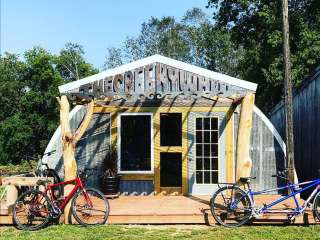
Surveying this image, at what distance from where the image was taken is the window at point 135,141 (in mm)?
11492

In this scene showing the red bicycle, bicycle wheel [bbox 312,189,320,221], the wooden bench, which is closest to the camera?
bicycle wheel [bbox 312,189,320,221]

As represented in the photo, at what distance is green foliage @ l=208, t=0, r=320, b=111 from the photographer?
18734mm

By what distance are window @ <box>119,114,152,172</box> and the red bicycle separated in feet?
11.5

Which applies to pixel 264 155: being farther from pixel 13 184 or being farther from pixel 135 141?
pixel 13 184

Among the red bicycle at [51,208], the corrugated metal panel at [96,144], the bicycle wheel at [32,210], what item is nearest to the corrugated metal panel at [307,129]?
the corrugated metal panel at [96,144]

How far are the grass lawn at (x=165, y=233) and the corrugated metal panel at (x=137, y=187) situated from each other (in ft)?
12.1

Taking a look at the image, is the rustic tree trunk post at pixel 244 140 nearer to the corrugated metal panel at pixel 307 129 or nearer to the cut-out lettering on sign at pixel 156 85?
the cut-out lettering on sign at pixel 156 85

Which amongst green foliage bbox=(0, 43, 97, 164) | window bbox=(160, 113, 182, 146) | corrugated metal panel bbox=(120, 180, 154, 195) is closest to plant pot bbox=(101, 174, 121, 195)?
corrugated metal panel bbox=(120, 180, 154, 195)

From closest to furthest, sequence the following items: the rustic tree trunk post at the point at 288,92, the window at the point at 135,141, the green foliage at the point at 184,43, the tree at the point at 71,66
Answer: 1. the rustic tree trunk post at the point at 288,92
2. the window at the point at 135,141
3. the tree at the point at 71,66
4. the green foliage at the point at 184,43

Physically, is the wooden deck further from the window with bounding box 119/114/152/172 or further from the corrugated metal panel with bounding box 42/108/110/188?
the corrugated metal panel with bounding box 42/108/110/188

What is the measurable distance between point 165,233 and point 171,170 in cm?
436

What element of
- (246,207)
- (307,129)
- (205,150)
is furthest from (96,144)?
(307,129)

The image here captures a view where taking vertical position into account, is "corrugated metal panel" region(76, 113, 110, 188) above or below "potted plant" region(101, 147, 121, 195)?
above

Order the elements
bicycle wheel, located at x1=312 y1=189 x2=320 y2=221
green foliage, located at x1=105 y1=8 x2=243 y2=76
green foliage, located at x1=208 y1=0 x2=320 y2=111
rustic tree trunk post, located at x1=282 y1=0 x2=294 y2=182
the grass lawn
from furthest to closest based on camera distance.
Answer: green foliage, located at x1=105 y1=8 x2=243 y2=76 → green foliage, located at x1=208 y1=0 x2=320 y2=111 → rustic tree trunk post, located at x1=282 y1=0 x2=294 y2=182 → bicycle wheel, located at x1=312 y1=189 x2=320 y2=221 → the grass lawn
